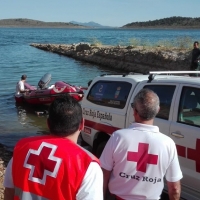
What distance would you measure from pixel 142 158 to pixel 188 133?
1929 mm

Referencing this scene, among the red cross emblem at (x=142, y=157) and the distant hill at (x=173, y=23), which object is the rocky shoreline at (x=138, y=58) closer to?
the red cross emblem at (x=142, y=157)

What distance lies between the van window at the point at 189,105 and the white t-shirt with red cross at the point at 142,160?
2.07 meters

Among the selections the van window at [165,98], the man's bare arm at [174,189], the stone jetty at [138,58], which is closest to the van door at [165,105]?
the van window at [165,98]

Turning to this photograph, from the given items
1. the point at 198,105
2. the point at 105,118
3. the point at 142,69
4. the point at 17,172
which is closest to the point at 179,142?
the point at 198,105

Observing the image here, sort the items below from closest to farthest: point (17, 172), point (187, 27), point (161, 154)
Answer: point (17, 172) < point (161, 154) < point (187, 27)

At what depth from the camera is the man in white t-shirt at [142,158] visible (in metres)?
3.19

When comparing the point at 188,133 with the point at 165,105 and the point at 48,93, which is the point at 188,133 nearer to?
the point at 165,105

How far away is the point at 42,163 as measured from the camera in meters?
2.41

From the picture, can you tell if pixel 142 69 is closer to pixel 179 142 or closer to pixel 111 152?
pixel 179 142

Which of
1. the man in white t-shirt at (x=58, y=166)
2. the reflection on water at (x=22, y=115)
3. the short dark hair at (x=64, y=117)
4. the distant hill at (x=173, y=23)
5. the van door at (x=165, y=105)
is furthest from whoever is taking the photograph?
the distant hill at (x=173, y=23)

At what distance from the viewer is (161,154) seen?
10.4 feet

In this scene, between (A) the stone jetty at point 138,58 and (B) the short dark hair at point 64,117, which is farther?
(A) the stone jetty at point 138,58

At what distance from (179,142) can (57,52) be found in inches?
1839

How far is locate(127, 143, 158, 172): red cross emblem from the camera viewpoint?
3186 millimetres
